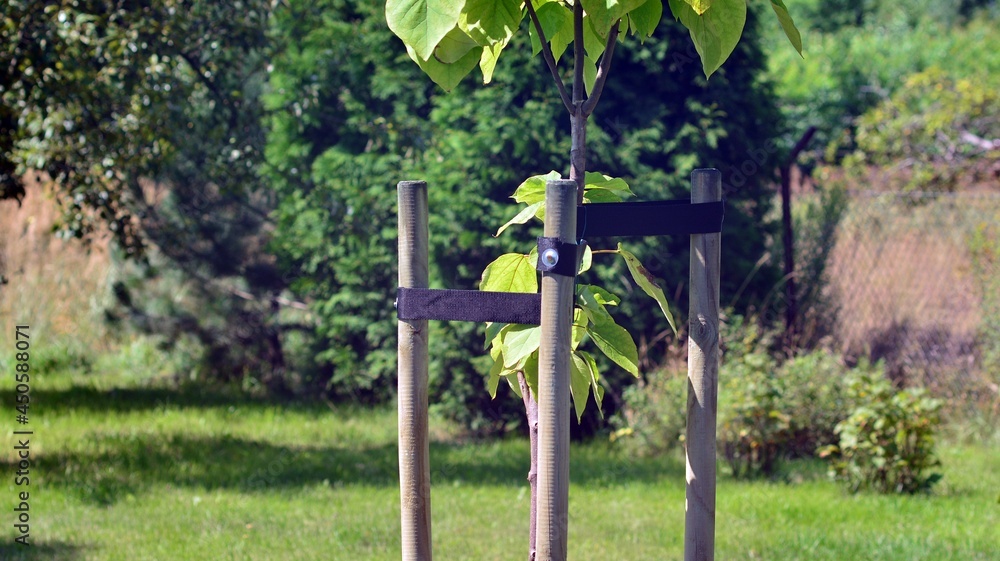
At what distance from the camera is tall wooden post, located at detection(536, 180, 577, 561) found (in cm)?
194

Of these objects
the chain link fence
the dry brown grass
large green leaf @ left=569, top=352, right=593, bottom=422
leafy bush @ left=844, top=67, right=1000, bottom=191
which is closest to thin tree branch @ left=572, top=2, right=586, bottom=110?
large green leaf @ left=569, top=352, right=593, bottom=422

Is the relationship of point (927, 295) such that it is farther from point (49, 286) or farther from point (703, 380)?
point (49, 286)

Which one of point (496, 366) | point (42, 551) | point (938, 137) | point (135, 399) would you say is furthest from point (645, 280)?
point (938, 137)

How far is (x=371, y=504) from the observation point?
5074 millimetres

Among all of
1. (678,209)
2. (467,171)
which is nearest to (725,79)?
(467,171)

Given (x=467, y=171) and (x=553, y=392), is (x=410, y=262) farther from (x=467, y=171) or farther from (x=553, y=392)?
(x=467, y=171)

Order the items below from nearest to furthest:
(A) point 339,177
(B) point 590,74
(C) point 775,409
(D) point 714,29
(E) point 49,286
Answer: (D) point 714,29, (B) point 590,74, (C) point 775,409, (A) point 339,177, (E) point 49,286

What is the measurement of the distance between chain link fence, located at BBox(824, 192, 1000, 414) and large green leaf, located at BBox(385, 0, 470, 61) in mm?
5743

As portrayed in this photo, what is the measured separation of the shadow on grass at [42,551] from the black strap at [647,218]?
10.1 ft

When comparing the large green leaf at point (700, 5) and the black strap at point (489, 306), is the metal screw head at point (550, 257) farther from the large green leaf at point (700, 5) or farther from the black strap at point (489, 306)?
the large green leaf at point (700, 5)

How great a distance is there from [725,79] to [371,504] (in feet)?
11.9

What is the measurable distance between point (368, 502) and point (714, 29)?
3.71 m

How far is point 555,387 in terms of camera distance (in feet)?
6.40

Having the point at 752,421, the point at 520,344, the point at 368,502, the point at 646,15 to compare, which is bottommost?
the point at 368,502
